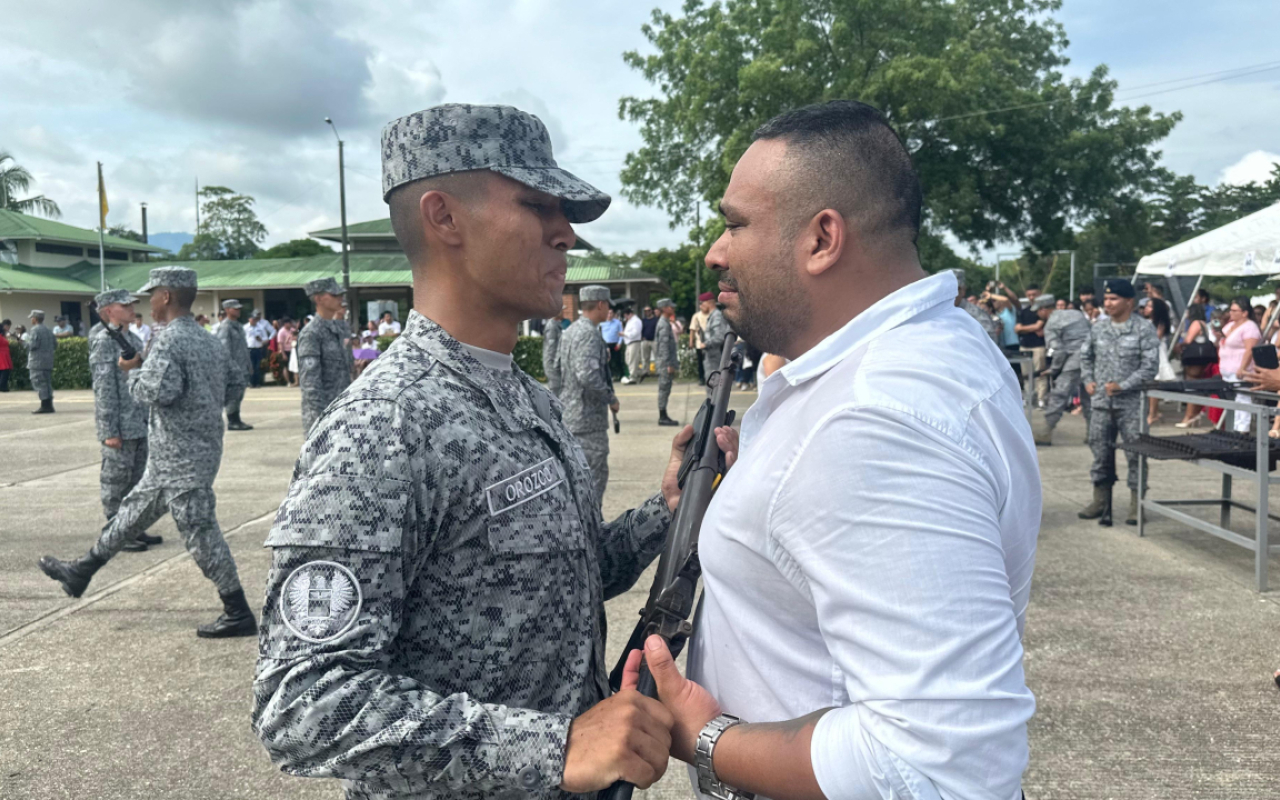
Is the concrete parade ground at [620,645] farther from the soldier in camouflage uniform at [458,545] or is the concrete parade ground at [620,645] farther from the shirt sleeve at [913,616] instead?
the shirt sleeve at [913,616]

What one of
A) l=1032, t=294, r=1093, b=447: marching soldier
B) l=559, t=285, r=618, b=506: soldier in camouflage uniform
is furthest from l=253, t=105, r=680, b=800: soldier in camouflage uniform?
l=1032, t=294, r=1093, b=447: marching soldier

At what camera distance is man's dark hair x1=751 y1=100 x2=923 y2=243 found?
144 centimetres

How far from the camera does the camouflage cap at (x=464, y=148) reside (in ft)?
5.50

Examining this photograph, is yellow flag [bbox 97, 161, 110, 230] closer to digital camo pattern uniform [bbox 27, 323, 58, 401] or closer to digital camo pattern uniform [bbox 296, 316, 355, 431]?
digital camo pattern uniform [bbox 27, 323, 58, 401]

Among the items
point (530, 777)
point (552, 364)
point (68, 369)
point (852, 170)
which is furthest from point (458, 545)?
point (68, 369)

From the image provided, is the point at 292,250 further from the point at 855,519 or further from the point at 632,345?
the point at 855,519

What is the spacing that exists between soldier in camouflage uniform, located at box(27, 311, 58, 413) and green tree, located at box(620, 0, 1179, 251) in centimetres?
1562

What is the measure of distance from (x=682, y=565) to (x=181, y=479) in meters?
4.30

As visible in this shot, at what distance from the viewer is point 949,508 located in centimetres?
109

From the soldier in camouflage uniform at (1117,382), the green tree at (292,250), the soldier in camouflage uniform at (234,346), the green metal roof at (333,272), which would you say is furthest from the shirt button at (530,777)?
the green tree at (292,250)

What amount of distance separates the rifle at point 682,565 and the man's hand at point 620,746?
7 centimetres

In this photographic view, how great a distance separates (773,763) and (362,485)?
2.24ft

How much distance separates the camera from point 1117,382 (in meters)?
7.41

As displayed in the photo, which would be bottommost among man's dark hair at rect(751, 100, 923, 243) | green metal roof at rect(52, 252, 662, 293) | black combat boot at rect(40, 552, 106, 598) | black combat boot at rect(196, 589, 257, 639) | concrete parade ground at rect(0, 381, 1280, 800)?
concrete parade ground at rect(0, 381, 1280, 800)
